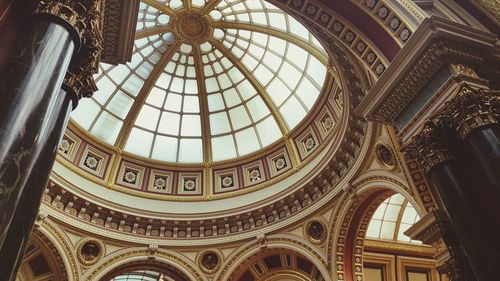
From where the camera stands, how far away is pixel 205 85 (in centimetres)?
1783

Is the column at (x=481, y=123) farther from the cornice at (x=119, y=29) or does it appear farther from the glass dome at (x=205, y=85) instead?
the glass dome at (x=205, y=85)

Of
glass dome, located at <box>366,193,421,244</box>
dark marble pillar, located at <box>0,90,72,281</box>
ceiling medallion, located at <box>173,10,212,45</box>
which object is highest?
ceiling medallion, located at <box>173,10,212,45</box>

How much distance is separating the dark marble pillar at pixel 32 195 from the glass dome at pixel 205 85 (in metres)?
11.7

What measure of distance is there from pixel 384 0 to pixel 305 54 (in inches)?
316

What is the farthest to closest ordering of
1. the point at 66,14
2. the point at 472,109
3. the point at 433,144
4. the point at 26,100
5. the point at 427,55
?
1. the point at 427,55
2. the point at 433,144
3. the point at 472,109
4. the point at 66,14
5. the point at 26,100

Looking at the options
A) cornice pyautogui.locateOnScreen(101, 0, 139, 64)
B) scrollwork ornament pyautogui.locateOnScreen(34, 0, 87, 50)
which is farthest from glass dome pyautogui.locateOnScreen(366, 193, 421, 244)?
scrollwork ornament pyautogui.locateOnScreen(34, 0, 87, 50)

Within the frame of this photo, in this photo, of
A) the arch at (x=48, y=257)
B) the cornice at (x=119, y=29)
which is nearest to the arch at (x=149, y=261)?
the arch at (x=48, y=257)

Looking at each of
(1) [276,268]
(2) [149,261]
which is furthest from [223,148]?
(2) [149,261]

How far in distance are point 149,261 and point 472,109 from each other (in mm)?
11764

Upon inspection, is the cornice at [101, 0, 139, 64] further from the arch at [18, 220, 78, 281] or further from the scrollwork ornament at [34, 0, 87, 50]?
the arch at [18, 220, 78, 281]

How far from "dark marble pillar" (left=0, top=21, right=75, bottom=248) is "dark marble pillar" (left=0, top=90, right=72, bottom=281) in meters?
0.09

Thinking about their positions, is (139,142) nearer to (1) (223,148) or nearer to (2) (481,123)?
(1) (223,148)

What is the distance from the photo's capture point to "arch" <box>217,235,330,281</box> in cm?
1400

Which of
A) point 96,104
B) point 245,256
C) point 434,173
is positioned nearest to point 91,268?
point 245,256
